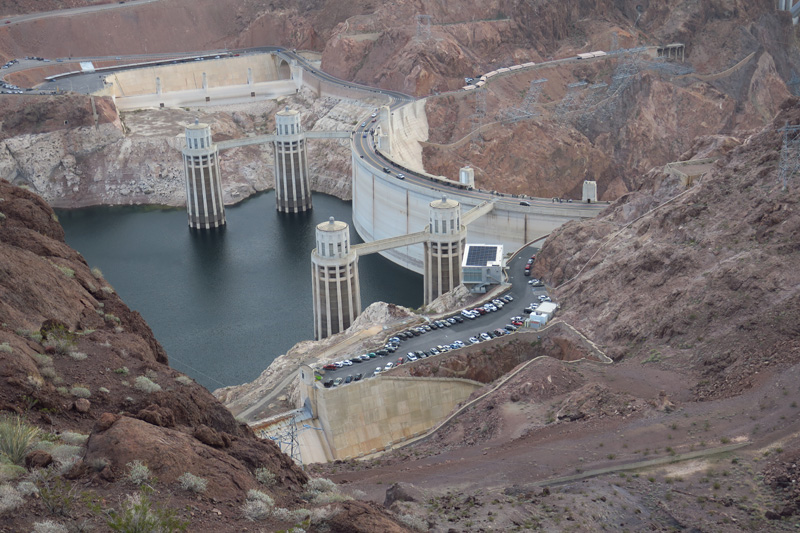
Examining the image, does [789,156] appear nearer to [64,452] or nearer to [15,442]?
[64,452]

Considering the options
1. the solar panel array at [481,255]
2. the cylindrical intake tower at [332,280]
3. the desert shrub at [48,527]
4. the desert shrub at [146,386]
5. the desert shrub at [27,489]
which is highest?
the desert shrub at [27,489]

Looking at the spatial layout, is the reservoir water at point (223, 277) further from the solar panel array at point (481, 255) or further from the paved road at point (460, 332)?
the paved road at point (460, 332)

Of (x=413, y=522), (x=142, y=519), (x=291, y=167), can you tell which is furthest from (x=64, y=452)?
(x=291, y=167)

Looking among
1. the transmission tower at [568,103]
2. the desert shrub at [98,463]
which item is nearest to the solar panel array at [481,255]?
the desert shrub at [98,463]

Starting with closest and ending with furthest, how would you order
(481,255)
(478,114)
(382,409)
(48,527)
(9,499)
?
(48,527)
(9,499)
(382,409)
(481,255)
(478,114)

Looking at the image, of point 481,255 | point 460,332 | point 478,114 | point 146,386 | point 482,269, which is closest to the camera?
point 146,386

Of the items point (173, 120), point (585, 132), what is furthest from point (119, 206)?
point (585, 132)

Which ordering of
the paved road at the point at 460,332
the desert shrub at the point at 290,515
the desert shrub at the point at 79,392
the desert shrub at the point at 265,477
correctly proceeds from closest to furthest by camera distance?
the desert shrub at the point at 290,515 < the desert shrub at the point at 265,477 < the desert shrub at the point at 79,392 < the paved road at the point at 460,332

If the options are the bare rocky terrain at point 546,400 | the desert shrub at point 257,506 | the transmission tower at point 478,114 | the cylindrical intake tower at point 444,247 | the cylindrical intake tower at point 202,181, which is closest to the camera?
the desert shrub at point 257,506
